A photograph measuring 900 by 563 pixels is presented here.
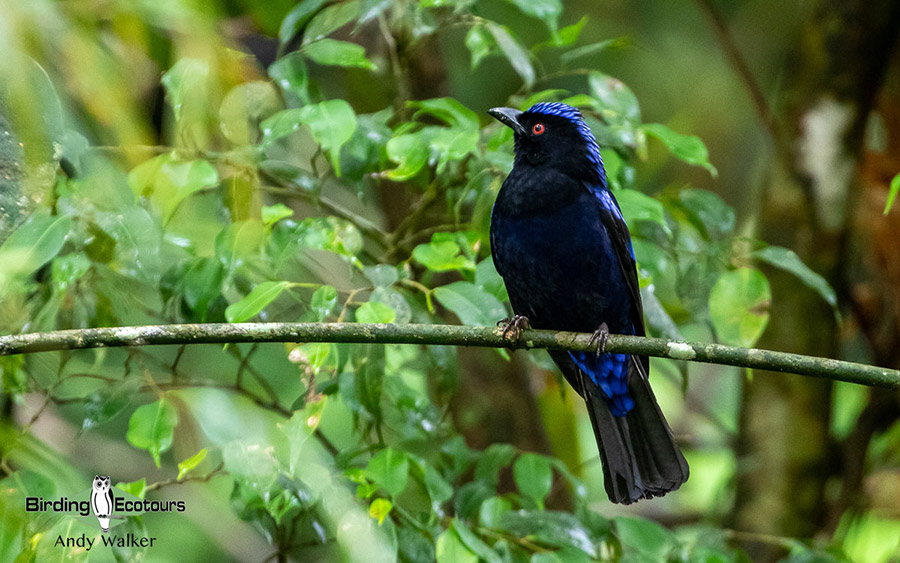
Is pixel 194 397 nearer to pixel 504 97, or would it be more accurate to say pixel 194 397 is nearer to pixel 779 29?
pixel 504 97

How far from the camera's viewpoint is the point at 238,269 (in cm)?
288

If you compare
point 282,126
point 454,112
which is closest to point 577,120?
point 454,112

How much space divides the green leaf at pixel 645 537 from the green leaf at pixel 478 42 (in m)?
1.67

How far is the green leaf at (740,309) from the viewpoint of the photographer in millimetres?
2873

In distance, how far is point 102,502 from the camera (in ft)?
7.98

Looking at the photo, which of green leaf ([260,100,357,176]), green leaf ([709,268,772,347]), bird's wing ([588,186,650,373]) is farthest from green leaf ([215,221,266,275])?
green leaf ([709,268,772,347])

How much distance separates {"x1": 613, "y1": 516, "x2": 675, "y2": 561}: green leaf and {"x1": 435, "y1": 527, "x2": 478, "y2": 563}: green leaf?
2.14 feet

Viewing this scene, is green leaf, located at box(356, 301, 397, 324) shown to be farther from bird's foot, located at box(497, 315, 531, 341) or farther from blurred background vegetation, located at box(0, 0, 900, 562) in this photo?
bird's foot, located at box(497, 315, 531, 341)

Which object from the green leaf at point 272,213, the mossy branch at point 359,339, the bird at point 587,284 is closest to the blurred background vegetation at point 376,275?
the green leaf at point 272,213

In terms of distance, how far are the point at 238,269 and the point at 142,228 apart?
42 centimetres

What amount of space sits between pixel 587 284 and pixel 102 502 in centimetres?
176

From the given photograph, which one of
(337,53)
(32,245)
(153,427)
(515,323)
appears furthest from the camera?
(515,323)

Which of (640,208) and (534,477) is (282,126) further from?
(534,477)

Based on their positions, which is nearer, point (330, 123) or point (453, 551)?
point (453, 551)
